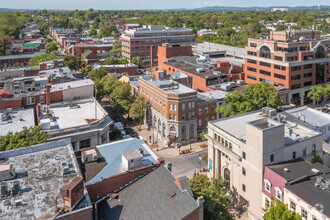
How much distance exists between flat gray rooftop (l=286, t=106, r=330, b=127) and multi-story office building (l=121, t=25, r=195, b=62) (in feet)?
334

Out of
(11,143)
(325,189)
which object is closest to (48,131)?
(11,143)

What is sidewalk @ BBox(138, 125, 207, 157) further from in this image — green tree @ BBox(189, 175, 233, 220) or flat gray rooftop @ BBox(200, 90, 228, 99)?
green tree @ BBox(189, 175, 233, 220)

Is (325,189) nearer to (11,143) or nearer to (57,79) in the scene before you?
(11,143)

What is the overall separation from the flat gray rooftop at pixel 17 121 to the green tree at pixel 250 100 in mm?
40232

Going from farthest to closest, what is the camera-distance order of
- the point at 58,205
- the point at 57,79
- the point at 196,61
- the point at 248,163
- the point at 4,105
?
the point at 196,61
the point at 57,79
the point at 4,105
the point at 248,163
the point at 58,205

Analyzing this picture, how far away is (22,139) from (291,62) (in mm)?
76854

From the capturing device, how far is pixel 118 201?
3278cm

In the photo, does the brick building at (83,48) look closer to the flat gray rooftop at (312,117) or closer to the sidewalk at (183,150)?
the sidewalk at (183,150)

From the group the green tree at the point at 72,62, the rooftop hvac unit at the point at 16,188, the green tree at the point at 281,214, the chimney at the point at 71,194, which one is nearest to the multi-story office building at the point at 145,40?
the green tree at the point at 72,62

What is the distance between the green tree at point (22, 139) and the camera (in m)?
44.8

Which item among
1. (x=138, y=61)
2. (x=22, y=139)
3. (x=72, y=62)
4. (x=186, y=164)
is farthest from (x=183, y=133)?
(x=138, y=61)

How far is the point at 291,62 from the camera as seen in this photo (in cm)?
9038

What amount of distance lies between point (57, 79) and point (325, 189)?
64.7 metres

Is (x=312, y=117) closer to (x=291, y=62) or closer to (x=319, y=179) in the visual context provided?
(x=319, y=179)
